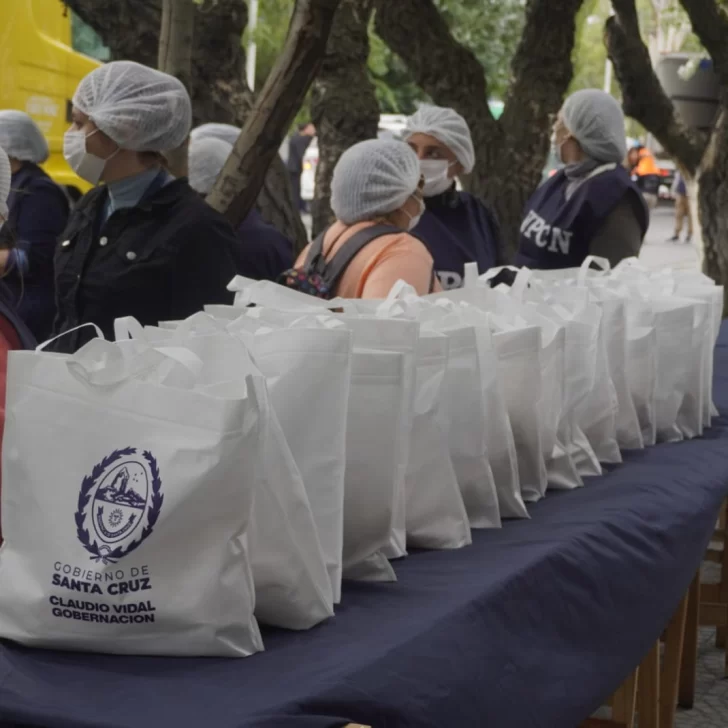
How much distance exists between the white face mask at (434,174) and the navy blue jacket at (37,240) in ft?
5.53

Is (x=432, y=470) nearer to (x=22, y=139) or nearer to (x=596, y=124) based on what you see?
(x=596, y=124)

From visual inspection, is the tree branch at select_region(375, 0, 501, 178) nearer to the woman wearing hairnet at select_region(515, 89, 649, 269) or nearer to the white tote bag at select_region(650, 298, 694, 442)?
the woman wearing hairnet at select_region(515, 89, 649, 269)

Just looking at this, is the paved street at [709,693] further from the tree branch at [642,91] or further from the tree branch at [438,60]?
the tree branch at [642,91]

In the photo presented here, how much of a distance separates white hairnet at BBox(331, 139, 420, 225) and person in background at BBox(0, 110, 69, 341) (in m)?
1.92

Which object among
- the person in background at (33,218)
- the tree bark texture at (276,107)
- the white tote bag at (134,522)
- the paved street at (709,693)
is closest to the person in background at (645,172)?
the person in background at (33,218)

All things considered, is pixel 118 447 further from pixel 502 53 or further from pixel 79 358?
pixel 502 53

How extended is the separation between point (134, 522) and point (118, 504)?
0.04m

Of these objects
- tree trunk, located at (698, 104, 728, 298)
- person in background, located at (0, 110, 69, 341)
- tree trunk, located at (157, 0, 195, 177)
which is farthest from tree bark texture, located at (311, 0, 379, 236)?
tree trunk, located at (698, 104, 728, 298)

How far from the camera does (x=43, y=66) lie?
8547 mm

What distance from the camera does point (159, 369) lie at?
2.08 m

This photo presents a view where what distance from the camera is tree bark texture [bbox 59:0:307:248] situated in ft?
23.0

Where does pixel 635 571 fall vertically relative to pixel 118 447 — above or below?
below

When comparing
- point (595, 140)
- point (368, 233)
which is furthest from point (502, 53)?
point (368, 233)

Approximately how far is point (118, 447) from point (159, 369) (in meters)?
0.15
